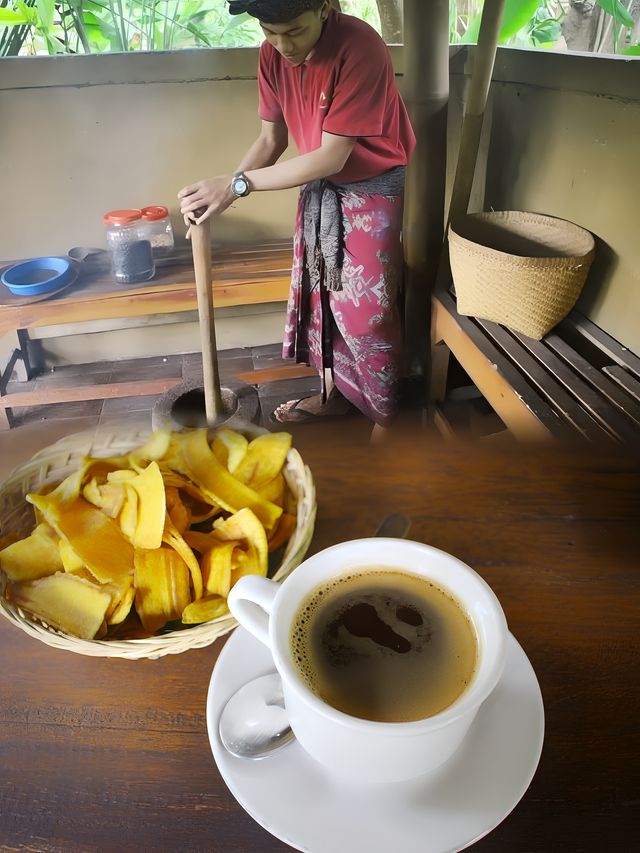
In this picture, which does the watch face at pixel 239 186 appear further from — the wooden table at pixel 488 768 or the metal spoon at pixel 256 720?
the metal spoon at pixel 256 720

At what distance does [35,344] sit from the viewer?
44 centimetres

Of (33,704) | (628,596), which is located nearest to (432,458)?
(628,596)

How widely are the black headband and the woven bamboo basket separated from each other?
10.4 inches

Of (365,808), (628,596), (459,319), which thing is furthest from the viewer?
(459,319)

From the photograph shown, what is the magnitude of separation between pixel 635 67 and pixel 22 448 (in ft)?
1.73

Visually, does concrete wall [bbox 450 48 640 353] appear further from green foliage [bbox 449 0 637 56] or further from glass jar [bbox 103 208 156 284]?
glass jar [bbox 103 208 156 284]

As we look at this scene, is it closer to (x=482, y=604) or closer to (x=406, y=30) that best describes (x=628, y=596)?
(x=482, y=604)

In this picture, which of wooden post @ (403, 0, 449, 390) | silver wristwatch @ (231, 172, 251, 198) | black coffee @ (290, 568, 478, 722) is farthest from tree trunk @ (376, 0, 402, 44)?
black coffee @ (290, 568, 478, 722)

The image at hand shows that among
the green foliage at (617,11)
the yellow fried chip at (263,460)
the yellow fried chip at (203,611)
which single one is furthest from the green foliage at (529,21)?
the yellow fried chip at (203,611)

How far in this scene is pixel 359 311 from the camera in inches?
21.2

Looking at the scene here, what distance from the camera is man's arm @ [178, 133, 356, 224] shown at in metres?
0.42

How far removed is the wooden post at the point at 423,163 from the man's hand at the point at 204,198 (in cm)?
15

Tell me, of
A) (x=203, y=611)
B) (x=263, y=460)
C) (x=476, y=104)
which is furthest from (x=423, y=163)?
(x=203, y=611)

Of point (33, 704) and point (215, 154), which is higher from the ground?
point (215, 154)
